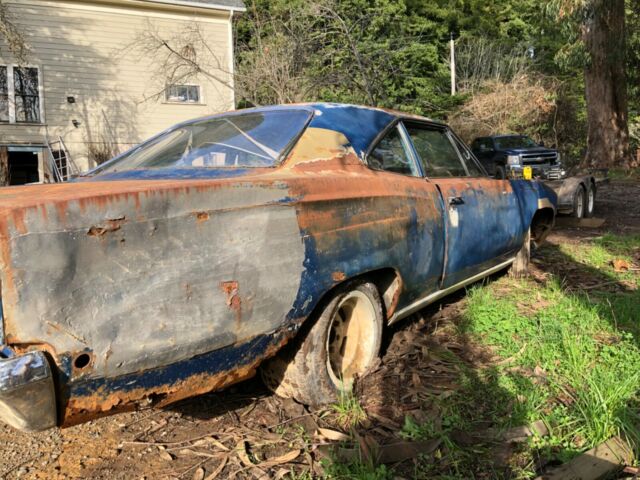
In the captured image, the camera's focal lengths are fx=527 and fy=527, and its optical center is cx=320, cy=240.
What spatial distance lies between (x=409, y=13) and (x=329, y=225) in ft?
102

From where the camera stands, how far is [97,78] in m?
14.4

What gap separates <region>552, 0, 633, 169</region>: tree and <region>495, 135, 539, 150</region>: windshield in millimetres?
3166

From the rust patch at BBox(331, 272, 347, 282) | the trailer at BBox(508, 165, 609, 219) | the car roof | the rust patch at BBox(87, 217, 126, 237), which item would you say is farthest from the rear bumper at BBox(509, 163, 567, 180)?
the rust patch at BBox(87, 217, 126, 237)

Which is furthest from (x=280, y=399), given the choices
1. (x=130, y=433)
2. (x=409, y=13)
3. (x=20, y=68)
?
(x=409, y=13)

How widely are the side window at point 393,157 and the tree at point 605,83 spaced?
538 inches

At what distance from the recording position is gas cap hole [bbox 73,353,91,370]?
168cm

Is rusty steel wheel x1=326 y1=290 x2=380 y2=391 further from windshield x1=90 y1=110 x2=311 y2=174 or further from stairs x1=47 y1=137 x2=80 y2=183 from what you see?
stairs x1=47 y1=137 x2=80 y2=183

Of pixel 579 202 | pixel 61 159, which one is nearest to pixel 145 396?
pixel 579 202

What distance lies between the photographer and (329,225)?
241 cm

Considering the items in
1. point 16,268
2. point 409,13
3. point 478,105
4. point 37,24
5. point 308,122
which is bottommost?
point 16,268

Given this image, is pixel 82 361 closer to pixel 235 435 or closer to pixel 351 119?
pixel 235 435

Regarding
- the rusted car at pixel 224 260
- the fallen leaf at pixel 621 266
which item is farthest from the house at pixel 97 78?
the rusted car at pixel 224 260

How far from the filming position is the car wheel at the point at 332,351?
247cm

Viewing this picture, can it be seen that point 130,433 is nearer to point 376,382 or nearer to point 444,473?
point 376,382
